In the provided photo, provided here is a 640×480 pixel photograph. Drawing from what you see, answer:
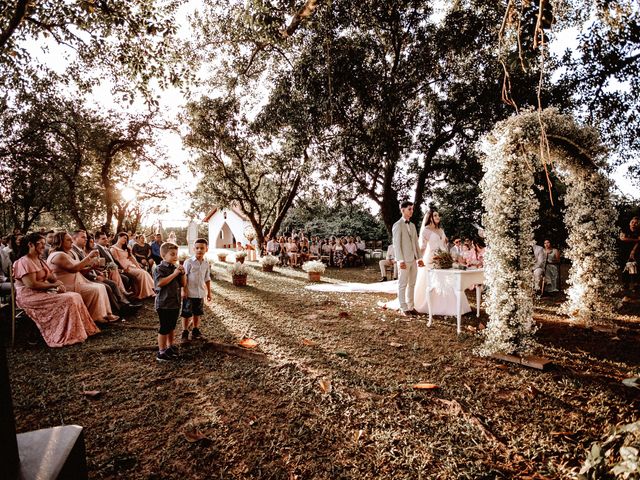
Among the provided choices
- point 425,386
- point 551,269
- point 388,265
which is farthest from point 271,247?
point 425,386

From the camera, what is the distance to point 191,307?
217 inches

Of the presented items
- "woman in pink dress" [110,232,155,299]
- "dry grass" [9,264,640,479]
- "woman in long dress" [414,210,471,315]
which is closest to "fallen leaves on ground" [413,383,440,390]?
"dry grass" [9,264,640,479]

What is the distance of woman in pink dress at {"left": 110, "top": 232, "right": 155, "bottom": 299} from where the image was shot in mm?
9034

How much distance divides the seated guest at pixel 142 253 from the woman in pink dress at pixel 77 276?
3.93 meters

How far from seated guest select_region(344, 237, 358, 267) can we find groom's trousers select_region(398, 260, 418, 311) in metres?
12.3

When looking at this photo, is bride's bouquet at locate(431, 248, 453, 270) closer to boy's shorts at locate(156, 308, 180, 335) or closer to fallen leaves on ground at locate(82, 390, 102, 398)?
boy's shorts at locate(156, 308, 180, 335)

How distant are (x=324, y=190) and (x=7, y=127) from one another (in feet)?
50.4

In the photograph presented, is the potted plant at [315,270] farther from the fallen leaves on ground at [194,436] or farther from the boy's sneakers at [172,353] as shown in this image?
the fallen leaves on ground at [194,436]

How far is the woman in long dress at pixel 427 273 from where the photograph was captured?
7.13 meters

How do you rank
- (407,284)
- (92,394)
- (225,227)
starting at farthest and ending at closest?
1. (225,227)
2. (407,284)
3. (92,394)

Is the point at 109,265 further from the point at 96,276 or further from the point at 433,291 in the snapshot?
Result: the point at 433,291

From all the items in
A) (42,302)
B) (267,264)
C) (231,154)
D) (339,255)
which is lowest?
(267,264)

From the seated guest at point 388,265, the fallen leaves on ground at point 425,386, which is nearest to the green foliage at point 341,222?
the seated guest at point 388,265

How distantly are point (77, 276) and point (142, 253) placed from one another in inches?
184
